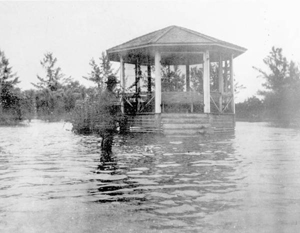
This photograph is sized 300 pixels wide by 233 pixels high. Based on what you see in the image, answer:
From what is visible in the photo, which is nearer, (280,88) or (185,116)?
(185,116)

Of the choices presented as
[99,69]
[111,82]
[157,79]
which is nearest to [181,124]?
[157,79]

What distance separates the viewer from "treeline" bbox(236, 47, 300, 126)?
1299 inches

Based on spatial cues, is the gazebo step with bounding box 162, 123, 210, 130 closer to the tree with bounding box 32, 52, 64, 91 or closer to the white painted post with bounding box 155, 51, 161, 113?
the white painted post with bounding box 155, 51, 161, 113

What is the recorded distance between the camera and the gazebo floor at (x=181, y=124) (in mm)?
15938

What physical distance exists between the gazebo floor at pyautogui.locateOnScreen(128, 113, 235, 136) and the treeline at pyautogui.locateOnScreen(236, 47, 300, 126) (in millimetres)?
16852

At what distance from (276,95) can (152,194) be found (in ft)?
105

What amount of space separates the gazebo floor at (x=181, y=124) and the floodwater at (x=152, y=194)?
748cm

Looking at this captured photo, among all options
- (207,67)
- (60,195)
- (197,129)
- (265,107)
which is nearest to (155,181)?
(60,195)

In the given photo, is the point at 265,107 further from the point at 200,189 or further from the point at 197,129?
the point at 200,189

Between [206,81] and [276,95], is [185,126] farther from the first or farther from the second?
[276,95]

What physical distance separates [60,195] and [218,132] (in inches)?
488

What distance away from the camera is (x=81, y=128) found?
17594mm

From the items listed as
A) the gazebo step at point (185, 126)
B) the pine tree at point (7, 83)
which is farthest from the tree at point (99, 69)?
the gazebo step at point (185, 126)

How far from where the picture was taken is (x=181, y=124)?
16.1 metres
